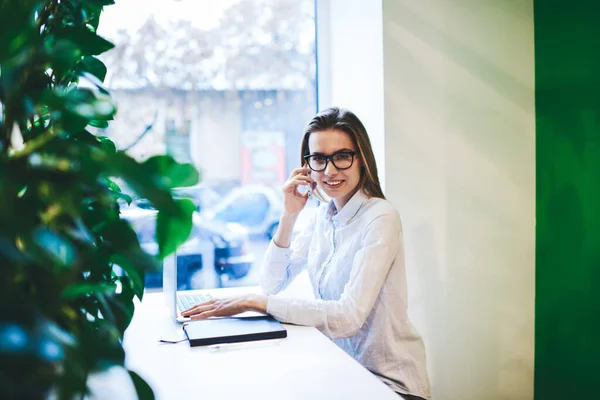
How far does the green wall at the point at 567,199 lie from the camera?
2.25m

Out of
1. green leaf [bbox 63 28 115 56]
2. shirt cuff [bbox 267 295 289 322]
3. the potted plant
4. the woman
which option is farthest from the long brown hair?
the potted plant

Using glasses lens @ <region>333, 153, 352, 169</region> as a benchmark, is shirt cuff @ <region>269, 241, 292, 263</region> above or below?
below

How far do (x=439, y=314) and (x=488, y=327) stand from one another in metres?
0.27

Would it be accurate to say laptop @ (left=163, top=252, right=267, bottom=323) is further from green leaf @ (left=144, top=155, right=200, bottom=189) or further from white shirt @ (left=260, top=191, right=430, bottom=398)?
green leaf @ (left=144, top=155, right=200, bottom=189)

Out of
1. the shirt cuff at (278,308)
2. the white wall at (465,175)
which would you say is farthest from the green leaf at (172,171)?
the white wall at (465,175)

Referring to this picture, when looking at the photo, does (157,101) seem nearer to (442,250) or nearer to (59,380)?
(442,250)

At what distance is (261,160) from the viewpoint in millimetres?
2793

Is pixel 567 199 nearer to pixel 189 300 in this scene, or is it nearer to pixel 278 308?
pixel 278 308

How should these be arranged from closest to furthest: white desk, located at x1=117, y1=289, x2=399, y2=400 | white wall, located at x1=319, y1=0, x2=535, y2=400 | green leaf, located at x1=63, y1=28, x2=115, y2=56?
green leaf, located at x1=63, y1=28, x2=115, y2=56, white desk, located at x1=117, y1=289, x2=399, y2=400, white wall, located at x1=319, y1=0, x2=535, y2=400

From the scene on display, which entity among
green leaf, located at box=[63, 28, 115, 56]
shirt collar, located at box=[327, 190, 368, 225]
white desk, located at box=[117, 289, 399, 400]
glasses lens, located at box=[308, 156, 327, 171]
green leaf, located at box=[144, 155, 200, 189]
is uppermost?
green leaf, located at box=[63, 28, 115, 56]

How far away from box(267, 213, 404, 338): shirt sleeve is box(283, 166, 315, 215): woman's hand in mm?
412

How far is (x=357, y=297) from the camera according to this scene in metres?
1.74

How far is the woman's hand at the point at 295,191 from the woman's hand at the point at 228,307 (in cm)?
54

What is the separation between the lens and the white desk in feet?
3.82
